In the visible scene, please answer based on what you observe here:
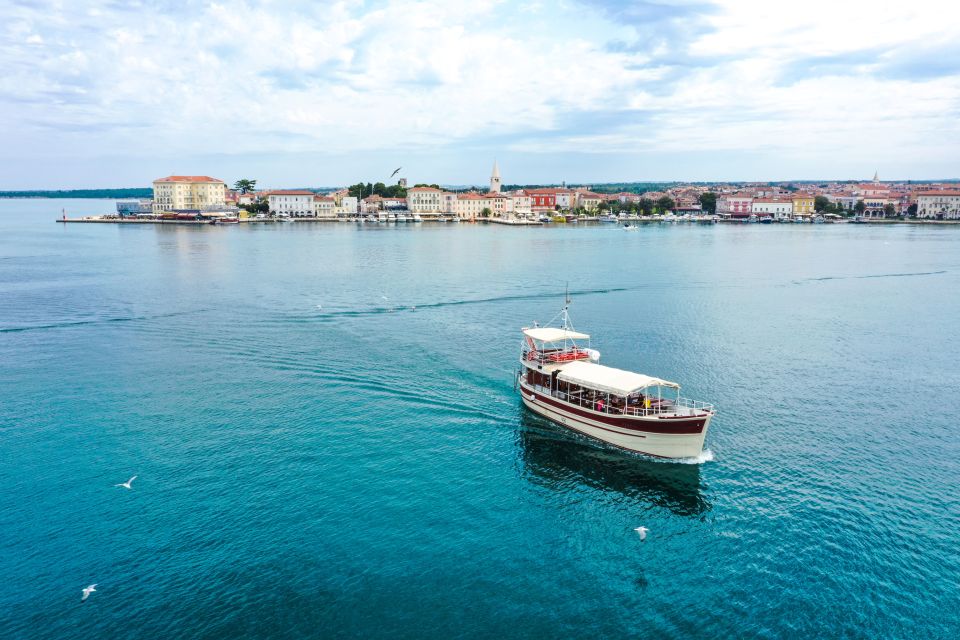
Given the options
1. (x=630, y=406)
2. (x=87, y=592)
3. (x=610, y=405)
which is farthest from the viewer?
(x=610, y=405)

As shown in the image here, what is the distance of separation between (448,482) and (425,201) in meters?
154

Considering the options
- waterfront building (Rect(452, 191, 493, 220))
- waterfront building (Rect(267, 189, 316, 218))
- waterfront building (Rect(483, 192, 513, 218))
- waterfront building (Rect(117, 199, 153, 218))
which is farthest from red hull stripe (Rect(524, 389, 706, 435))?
waterfront building (Rect(117, 199, 153, 218))

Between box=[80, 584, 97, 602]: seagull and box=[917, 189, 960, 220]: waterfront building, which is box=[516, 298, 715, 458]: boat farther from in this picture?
box=[917, 189, 960, 220]: waterfront building

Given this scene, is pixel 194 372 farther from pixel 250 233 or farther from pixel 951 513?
pixel 250 233

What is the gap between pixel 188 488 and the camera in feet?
64.8

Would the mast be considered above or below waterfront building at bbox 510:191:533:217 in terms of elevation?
below

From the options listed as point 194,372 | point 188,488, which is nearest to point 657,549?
point 188,488

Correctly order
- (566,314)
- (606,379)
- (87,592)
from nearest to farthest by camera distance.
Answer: (87,592)
(606,379)
(566,314)

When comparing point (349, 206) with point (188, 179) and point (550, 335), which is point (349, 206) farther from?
point (550, 335)

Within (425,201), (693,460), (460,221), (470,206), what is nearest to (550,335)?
(693,460)

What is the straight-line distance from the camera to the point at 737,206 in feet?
628

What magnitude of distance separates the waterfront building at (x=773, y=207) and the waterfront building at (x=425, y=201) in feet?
310

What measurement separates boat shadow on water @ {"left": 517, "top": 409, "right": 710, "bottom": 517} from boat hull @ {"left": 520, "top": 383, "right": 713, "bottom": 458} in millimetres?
355

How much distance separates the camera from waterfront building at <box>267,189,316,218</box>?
16138cm
